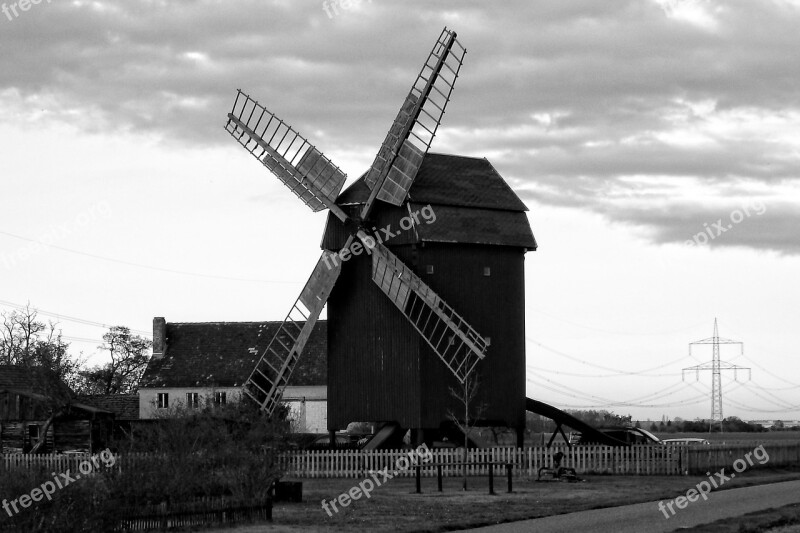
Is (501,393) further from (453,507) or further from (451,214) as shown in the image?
(453,507)

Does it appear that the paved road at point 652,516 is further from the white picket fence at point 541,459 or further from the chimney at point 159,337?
the chimney at point 159,337

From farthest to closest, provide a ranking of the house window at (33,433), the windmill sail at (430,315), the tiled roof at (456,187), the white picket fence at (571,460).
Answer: the house window at (33,433)
the tiled roof at (456,187)
the windmill sail at (430,315)
the white picket fence at (571,460)

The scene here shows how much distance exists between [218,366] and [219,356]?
1.13m

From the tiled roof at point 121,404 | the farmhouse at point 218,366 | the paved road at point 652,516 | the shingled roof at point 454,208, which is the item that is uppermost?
the shingled roof at point 454,208

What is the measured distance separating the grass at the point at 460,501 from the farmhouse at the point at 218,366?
34131mm

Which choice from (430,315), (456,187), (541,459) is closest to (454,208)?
(456,187)

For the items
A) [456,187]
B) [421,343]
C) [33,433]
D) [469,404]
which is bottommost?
[33,433]

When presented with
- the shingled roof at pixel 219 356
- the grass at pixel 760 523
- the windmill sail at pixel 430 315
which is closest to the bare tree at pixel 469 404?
the windmill sail at pixel 430 315

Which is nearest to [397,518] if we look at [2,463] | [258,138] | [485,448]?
[2,463]

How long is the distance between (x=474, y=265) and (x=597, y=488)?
42.2 feet

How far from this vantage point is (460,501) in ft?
112

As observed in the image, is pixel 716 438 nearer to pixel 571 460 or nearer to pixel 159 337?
pixel 159 337

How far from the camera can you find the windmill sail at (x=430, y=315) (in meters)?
47.1

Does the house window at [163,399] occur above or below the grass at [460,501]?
above
